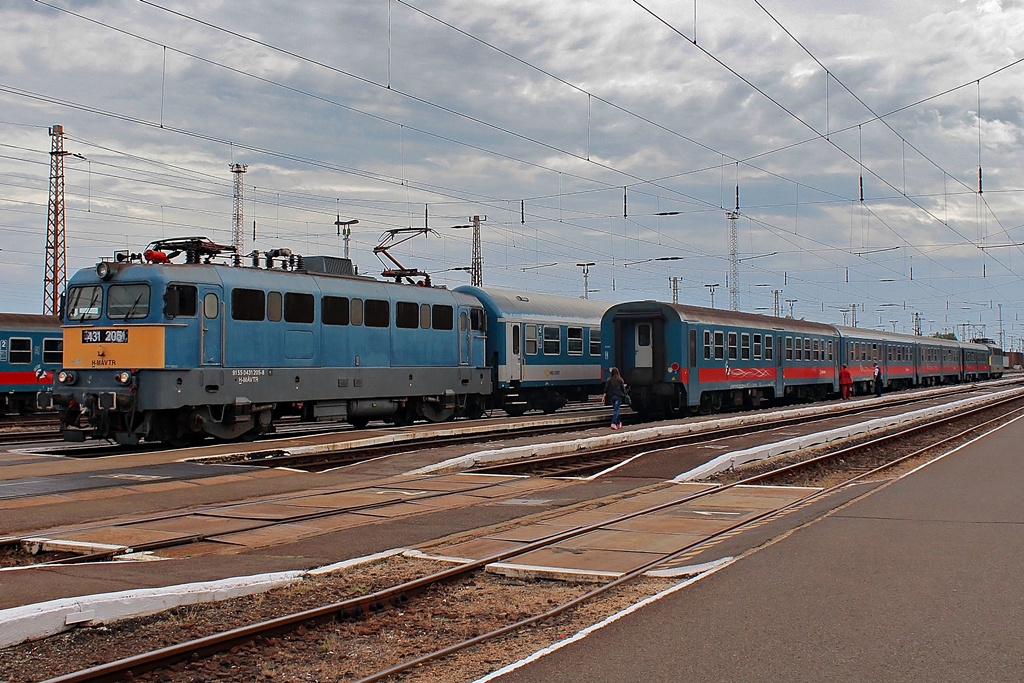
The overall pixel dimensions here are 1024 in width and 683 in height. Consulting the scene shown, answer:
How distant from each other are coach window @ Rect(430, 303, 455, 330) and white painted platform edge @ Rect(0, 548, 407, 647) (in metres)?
17.9

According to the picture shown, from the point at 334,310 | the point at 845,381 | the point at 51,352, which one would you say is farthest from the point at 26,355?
the point at 845,381

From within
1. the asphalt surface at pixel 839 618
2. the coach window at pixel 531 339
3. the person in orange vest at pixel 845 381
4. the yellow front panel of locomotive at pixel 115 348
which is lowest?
the asphalt surface at pixel 839 618

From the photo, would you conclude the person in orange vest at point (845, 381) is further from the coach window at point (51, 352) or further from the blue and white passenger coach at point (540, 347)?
the coach window at point (51, 352)

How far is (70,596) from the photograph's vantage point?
22.9 feet

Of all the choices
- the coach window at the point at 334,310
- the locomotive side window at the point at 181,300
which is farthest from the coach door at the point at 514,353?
the locomotive side window at the point at 181,300

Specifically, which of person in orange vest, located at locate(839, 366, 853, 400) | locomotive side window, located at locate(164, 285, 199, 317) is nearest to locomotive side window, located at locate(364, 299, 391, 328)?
locomotive side window, located at locate(164, 285, 199, 317)

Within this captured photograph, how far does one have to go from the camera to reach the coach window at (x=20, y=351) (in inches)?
1272

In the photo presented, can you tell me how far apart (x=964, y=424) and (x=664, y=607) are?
88.5 feet

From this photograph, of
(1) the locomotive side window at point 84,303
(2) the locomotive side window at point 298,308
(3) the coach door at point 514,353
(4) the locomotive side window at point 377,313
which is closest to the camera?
(1) the locomotive side window at point 84,303

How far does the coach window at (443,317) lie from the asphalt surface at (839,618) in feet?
53.0

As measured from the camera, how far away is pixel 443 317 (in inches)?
1021

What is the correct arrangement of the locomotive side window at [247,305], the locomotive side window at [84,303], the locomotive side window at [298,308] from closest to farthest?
the locomotive side window at [84,303] → the locomotive side window at [247,305] → the locomotive side window at [298,308]

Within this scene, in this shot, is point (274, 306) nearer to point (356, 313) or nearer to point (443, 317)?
point (356, 313)

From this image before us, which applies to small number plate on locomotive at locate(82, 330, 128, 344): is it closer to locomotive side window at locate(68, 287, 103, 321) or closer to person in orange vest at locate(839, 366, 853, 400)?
locomotive side window at locate(68, 287, 103, 321)
